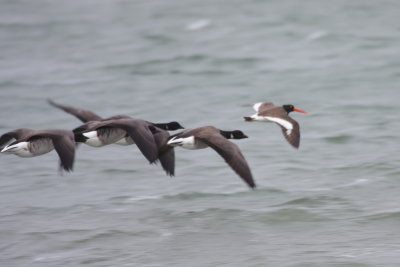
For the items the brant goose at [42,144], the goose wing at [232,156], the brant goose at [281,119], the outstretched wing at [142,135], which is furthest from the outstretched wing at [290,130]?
the brant goose at [42,144]

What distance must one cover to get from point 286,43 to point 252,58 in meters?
1.50

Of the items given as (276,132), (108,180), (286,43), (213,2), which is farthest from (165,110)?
(213,2)

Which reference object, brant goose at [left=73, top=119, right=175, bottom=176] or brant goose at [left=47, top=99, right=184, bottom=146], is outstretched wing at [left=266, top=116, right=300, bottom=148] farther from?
brant goose at [left=73, top=119, right=175, bottom=176]

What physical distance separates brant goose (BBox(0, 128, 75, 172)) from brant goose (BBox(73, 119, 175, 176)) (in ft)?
1.65

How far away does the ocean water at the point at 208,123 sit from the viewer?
473 inches

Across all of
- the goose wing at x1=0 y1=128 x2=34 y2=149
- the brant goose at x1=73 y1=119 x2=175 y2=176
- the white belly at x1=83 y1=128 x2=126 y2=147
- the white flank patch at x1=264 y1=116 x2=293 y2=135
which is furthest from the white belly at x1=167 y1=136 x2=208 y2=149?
the goose wing at x1=0 y1=128 x2=34 y2=149

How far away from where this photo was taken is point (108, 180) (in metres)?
15.1

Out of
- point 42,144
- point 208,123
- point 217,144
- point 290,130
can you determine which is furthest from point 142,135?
point 208,123

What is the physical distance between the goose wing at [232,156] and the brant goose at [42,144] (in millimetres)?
1791

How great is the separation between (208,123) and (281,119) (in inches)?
214

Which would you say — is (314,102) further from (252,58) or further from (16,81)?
(16,81)

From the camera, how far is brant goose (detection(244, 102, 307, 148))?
1212 centimetres

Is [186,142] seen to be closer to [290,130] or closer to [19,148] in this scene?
[290,130]

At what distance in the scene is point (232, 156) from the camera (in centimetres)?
1077
